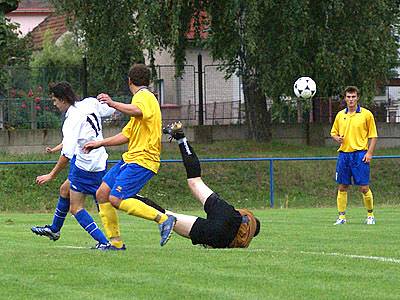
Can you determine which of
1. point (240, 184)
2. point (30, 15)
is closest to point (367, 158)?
point (240, 184)

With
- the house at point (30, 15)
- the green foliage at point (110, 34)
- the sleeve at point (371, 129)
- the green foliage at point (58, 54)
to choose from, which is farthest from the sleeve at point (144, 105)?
the house at point (30, 15)

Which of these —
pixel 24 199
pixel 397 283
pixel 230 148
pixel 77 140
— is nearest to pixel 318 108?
pixel 230 148

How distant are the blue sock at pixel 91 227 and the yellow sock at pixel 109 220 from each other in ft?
0.84

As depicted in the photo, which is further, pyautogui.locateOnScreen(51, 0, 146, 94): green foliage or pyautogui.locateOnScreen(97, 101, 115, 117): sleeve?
pyautogui.locateOnScreen(51, 0, 146, 94): green foliage

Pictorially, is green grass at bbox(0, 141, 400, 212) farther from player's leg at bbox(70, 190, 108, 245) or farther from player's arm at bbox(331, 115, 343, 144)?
player's leg at bbox(70, 190, 108, 245)

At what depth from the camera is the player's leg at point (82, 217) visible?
40.5ft

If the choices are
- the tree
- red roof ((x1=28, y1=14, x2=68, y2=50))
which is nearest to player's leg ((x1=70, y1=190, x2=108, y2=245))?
the tree

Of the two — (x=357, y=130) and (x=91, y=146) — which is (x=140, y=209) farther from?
(x=357, y=130)

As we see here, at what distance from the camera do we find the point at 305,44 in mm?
30359

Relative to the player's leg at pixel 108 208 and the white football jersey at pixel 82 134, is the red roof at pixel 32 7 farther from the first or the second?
the player's leg at pixel 108 208

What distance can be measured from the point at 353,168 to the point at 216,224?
6.87 meters

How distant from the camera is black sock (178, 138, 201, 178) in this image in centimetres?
1176

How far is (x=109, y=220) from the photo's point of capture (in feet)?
39.3

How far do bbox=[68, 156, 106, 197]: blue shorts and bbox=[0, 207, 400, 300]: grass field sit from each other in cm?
68
